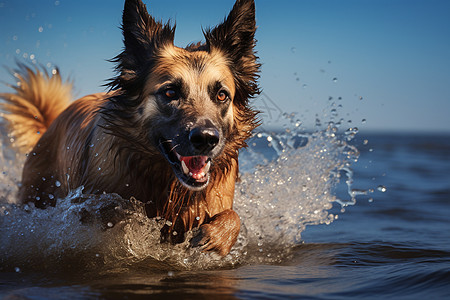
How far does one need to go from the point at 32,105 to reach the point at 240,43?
105 inches

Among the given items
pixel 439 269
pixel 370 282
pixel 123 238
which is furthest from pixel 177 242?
pixel 439 269

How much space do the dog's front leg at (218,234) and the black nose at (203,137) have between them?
618 millimetres

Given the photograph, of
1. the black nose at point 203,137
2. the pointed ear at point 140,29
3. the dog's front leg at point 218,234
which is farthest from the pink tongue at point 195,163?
the pointed ear at point 140,29

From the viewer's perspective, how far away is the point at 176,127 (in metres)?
3.63

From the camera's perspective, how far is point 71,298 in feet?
9.21

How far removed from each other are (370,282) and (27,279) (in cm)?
230

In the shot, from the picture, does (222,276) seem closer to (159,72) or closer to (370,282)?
(370,282)

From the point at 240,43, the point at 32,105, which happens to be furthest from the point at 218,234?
the point at 32,105

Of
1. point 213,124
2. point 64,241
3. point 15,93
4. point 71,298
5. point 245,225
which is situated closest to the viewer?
point 71,298

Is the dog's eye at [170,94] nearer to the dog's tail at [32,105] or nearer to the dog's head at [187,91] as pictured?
the dog's head at [187,91]

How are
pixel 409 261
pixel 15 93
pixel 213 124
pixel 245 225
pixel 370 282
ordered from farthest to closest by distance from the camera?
pixel 15 93 < pixel 245 225 < pixel 409 261 < pixel 213 124 < pixel 370 282

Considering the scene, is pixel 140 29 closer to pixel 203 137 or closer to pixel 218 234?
pixel 203 137

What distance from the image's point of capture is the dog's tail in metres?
5.61

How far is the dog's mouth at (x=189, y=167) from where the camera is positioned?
12.0ft
